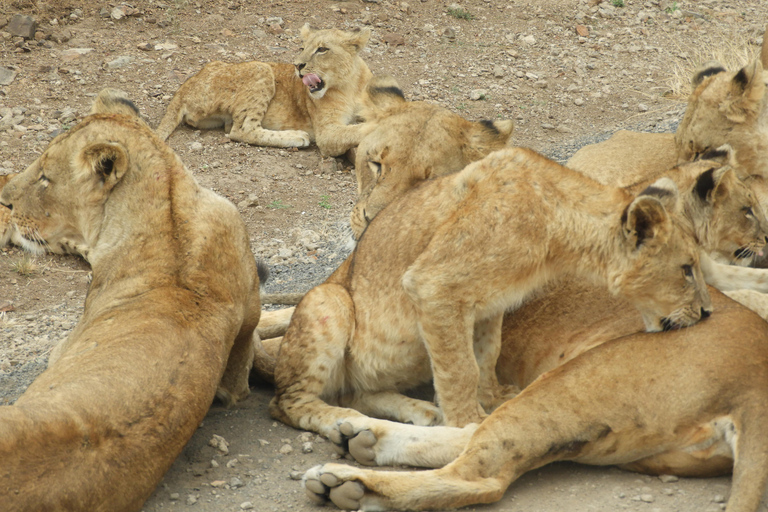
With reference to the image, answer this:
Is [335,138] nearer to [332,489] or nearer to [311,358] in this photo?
[311,358]

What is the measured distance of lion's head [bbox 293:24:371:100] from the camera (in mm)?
10109

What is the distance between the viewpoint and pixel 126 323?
412 cm

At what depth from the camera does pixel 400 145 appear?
19.3 ft

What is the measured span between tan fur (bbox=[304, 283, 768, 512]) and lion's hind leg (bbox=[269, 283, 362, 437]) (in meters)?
0.91

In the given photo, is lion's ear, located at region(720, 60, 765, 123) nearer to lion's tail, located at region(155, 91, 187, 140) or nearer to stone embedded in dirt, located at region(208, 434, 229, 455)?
stone embedded in dirt, located at region(208, 434, 229, 455)

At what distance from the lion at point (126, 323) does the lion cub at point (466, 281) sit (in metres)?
0.49

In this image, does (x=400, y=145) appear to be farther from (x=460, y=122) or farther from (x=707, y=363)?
(x=707, y=363)

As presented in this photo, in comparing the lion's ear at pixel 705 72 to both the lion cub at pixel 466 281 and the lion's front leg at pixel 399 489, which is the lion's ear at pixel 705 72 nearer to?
the lion cub at pixel 466 281

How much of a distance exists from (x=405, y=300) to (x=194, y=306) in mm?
1066

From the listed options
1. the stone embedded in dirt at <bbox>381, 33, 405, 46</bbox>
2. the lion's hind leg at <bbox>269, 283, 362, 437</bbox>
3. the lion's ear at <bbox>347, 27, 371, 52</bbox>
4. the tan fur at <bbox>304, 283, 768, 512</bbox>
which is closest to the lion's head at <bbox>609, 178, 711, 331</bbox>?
the tan fur at <bbox>304, 283, 768, 512</bbox>

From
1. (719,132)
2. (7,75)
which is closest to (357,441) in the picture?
(719,132)

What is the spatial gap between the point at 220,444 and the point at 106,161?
1576mm

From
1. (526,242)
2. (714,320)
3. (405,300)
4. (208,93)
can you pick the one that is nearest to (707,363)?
(714,320)

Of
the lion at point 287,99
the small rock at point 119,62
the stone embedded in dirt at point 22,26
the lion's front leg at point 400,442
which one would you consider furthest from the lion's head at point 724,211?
the stone embedded in dirt at point 22,26
